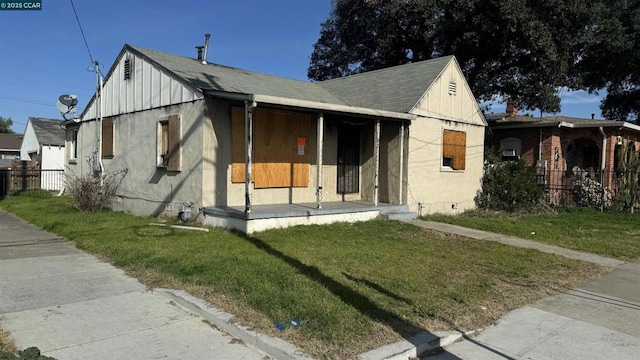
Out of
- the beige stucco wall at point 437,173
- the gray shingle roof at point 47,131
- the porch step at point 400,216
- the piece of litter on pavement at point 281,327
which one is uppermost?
the gray shingle roof at point 47,131

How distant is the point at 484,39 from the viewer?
20.8 metres

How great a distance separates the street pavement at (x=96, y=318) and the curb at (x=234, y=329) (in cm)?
6

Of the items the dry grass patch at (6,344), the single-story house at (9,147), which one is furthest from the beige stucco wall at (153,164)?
the single-story house at (9,147)

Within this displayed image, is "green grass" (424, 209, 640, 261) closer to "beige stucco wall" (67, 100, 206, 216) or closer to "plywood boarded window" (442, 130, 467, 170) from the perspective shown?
"plywood boarded window" (442, 130, 467, 170)

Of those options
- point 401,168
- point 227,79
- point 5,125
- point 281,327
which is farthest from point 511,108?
point 5,125

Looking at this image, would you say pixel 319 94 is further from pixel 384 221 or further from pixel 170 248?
pixel 170 248

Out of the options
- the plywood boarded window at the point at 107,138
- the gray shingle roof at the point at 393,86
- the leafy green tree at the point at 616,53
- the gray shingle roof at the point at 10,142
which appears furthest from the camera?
the gray shingle roof at the point at 10,142

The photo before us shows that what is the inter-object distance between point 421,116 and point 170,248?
26.7ft

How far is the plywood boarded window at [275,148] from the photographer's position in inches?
415

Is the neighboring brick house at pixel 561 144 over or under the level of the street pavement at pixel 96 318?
over

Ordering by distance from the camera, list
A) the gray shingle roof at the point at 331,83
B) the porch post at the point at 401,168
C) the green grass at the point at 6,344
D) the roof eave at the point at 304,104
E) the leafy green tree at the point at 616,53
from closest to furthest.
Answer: the green grass at the point at 6,344 < the roof eave at the point at 304,104 < the gray shingle roof at the point at 331,83 < the porch post at the point at 401,168 < the leafy green tree at the point at 616,53

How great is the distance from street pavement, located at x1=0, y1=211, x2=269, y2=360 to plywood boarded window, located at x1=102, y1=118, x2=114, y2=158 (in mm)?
7146

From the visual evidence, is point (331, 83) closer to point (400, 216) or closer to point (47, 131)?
point (400, 216)

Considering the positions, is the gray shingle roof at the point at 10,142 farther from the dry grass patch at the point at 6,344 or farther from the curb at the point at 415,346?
the curb at the point at 415,346
